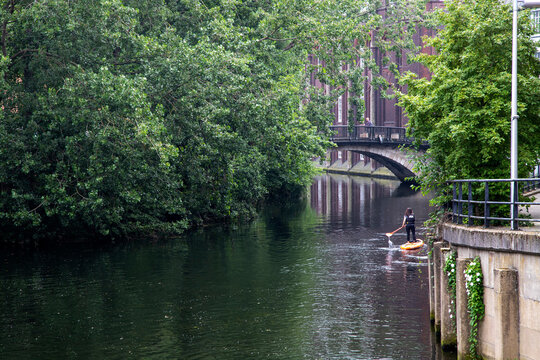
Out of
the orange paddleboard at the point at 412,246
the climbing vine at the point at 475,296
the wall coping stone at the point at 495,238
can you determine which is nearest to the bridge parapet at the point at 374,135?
the orange paddleboard at the point at 412,246

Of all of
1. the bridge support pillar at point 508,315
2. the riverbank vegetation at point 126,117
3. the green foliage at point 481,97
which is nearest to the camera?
the bridge support pillar at point 508,315

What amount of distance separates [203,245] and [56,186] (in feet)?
23.5

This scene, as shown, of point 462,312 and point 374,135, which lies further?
point 374,135

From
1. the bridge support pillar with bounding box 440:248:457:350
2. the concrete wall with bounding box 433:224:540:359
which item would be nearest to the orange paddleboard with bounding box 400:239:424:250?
the bridge support pillar with bounding box 440:248:457:350

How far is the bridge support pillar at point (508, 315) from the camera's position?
548 inches

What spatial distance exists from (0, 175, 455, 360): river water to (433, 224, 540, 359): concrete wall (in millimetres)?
2853

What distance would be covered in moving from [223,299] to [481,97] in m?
10.5

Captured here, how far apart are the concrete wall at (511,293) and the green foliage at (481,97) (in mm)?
2430

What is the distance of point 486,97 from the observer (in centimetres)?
1747

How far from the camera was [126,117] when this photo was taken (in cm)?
3297

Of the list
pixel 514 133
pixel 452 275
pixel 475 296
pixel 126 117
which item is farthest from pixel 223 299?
pixel 126 117

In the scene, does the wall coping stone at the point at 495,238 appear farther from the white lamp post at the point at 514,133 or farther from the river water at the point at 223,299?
the river water at the point at 223,299

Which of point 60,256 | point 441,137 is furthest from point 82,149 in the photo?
point 441,137

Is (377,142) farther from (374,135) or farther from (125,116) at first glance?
(125,116)
